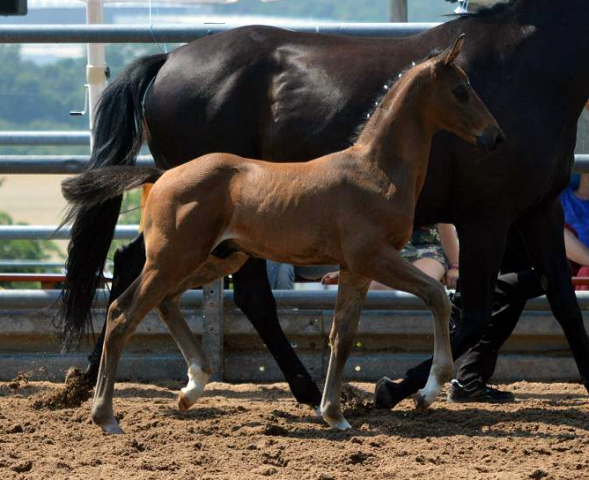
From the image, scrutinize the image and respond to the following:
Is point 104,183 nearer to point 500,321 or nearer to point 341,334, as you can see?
point 341,334

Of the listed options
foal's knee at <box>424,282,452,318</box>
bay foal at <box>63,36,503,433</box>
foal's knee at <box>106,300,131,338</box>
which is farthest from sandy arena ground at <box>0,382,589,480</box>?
foal's knee at <box>424,282,452,318</box>

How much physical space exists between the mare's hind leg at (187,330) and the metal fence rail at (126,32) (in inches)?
66.4

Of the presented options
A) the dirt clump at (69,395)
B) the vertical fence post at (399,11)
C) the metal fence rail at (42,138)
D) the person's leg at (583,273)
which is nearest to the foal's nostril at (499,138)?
the person's leg at (583,273)

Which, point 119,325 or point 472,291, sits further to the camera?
point 472,291

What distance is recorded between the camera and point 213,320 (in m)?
6.37

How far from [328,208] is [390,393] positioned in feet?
3.60

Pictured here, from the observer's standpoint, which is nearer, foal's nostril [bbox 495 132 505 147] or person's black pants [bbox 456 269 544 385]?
foal's nostril [bbox 495 132 505 147]

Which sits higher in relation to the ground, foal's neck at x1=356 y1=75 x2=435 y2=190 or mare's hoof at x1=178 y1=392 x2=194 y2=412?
foal's neck at x1=356 y1=75 x2=435 y2=190

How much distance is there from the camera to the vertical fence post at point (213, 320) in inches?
250

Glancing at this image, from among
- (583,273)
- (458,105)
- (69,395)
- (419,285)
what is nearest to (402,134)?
(458,105)

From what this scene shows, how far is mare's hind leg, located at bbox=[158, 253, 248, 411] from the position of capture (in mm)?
5156

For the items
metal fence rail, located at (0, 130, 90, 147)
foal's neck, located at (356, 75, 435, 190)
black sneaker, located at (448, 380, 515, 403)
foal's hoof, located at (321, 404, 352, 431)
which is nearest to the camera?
foal's neck, located at (356, 75, 435, 190)

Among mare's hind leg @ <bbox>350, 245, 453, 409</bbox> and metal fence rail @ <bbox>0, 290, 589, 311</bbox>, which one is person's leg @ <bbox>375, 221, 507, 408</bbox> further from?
metal fence rail @ <bbox>0, 290, 589, 311</bbox>

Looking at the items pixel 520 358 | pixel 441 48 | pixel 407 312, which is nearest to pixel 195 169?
pixel 441 48
